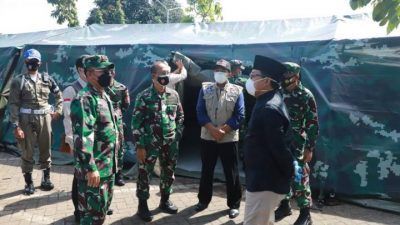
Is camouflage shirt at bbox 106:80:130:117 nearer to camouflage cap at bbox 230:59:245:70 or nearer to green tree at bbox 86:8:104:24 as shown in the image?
camouflage cap at bbox 230:59:245:70

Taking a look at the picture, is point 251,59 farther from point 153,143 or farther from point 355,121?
point 153,143

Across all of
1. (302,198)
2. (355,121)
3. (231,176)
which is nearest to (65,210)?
(231,176)

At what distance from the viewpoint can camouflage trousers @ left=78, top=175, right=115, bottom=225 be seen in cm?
313

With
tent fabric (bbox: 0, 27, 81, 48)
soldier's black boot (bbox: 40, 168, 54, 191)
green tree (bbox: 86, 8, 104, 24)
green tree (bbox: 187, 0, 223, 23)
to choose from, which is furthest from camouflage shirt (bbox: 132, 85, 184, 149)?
green tree (bbox: 86, 8, 104, 24)

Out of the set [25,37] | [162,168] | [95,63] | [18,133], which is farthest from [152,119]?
[25,37]

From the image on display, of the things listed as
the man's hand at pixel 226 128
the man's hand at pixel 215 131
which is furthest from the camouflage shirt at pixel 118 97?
the man's hand at pixel 226 128

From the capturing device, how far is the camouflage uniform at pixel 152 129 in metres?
4.48

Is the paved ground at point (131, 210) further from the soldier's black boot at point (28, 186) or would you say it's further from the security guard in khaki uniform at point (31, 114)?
the security guard in khaki uniform at point (31, 114)

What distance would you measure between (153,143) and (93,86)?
4.83 ft

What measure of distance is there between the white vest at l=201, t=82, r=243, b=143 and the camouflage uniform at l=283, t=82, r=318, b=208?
682mm

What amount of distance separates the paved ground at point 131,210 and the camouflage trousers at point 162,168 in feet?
1.20

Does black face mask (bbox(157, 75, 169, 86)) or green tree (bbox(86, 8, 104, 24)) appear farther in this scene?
green tree (bbox(86, 8, 104, 24))

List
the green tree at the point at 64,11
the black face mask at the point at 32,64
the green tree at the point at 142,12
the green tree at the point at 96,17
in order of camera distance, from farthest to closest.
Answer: the green tree at the point at 142,12, the green tree at the point at 96,17, the green tree at the point at 64,11, the black face mask at the point at 32,64

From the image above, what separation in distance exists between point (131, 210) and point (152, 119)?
4.27 ft
